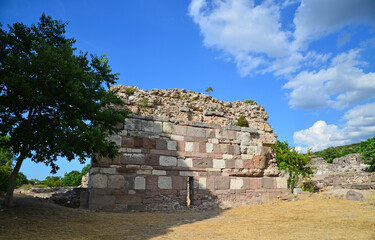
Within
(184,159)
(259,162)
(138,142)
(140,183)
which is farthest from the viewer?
(259,162)

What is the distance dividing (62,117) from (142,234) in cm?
377

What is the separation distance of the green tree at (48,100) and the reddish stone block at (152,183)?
1991 millimetres

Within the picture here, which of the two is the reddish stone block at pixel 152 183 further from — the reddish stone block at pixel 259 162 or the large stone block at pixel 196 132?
the reddish stone block at pixel 259 162

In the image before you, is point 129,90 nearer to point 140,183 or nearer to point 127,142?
point 127,142

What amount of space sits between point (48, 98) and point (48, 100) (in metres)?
0.38

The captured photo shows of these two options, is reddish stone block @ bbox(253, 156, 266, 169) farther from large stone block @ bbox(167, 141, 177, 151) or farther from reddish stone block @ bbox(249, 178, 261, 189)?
large stone block @ bbox(167, 141, 177, 151)

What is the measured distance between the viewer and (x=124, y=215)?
800 centimetres

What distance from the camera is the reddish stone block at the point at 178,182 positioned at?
9406 millimetres

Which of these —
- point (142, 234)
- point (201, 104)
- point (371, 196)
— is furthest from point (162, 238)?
point (371, 196)

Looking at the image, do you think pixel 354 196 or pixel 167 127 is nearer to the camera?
pixel 354 196

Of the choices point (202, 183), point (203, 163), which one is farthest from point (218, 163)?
point (202, 183)

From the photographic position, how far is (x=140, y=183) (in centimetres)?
893

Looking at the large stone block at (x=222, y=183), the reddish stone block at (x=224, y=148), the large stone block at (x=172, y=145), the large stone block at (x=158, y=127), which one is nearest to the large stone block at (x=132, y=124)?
the large stone block at (x=158, y=127)

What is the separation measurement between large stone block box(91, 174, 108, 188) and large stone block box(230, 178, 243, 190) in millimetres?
4804
